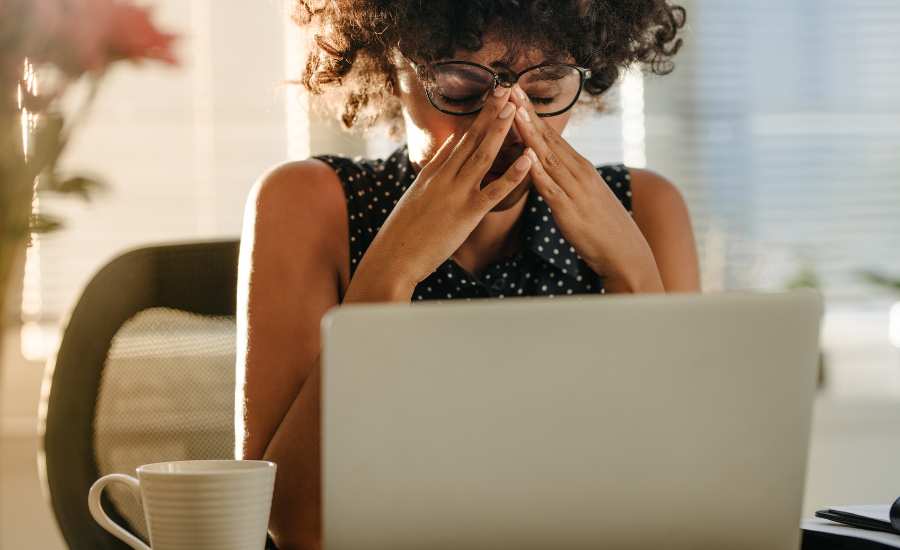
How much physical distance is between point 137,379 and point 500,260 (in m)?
0.48

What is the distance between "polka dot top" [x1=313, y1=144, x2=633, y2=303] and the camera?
129cm

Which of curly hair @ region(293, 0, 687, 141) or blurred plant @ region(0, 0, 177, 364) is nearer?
blurred plant @ region(0, 0, 177, 364)

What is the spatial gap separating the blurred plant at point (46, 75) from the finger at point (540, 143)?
2.30 ft

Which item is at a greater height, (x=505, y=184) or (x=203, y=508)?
(x=505, y=184)

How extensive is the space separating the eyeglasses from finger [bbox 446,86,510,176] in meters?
0.03

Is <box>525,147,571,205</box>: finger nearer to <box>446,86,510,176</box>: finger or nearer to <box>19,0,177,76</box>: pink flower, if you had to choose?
<box>446,86,510,176</box>: finger

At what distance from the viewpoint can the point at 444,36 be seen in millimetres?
1132

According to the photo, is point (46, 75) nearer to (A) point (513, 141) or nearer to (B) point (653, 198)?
(A) point (513, 141)

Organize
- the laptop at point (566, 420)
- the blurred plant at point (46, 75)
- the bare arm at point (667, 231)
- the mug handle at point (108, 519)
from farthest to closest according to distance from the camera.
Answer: the bare arm at point (667, 231) < the mug handle at point (108, 519) < the laptop at point (566, 420) < the blurred plant at point (46, 75)

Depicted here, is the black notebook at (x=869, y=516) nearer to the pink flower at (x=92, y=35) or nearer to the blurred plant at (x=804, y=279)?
the pink flower at (x=92, y=35)

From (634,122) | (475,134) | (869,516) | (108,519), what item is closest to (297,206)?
(475,134)

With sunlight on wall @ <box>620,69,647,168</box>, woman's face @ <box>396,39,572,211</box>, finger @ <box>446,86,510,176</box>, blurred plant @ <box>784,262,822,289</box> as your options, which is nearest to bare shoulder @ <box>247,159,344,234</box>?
woman's face @ <box>396,39,572,211</box>

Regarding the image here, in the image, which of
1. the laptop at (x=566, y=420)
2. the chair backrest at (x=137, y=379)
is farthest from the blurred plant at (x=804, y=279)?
the laptop at (x=566, y=420)

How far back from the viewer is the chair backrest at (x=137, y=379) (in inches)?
44.3
